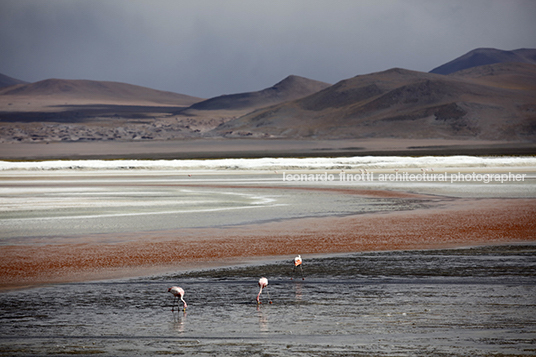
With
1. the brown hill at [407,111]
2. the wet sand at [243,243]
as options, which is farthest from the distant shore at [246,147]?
the wet sand at [243,243]

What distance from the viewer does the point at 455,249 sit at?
1218cm

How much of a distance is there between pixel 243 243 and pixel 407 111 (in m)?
131

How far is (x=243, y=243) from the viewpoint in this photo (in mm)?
13469

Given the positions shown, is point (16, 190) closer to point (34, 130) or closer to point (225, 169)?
point (225, 169)

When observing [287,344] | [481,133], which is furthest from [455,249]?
[481,133]

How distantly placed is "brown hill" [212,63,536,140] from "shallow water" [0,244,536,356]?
114 meters

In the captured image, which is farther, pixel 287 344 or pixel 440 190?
pixel 440 190

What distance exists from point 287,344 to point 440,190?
22.5 m

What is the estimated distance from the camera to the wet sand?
35.7ft

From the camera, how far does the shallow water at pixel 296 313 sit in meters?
6.26

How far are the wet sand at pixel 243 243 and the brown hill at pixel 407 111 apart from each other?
4208 inches

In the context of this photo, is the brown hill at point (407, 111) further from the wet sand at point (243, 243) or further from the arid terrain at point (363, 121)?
the wet sand at point (243, 243)

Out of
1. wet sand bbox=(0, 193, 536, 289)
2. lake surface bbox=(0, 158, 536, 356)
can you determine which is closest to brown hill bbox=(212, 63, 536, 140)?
wet sand bbox=(0, 193, 536, 289)

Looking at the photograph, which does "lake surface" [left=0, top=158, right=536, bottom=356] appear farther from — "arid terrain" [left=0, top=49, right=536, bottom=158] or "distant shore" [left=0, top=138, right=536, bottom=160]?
"arid terrain" [left=0, top=49, right=536, bottom=158]
